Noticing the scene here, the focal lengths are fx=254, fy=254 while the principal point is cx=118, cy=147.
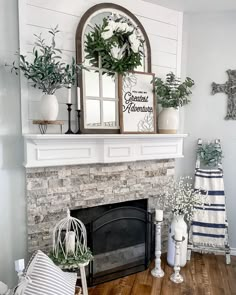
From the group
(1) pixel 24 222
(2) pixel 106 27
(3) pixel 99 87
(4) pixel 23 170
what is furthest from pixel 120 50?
(1) pixel 24 222

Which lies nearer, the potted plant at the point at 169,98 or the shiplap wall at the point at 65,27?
the shiplap wall at the point at 65,27

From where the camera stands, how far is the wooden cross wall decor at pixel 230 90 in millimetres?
2697

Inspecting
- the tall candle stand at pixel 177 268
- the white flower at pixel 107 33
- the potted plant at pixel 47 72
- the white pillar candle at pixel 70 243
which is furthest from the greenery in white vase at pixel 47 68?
the tall candle stand at pixel 177 268

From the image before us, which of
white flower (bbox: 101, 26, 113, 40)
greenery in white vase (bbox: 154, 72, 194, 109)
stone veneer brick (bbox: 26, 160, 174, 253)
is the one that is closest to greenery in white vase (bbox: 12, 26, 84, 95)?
white flower (bbox: 101, 26, 113, 40)

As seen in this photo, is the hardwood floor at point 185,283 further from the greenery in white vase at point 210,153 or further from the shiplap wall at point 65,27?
the shiplap wall at point 65,27

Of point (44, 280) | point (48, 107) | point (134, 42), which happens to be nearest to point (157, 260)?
point (44, 280)

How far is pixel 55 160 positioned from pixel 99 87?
28.7 inches

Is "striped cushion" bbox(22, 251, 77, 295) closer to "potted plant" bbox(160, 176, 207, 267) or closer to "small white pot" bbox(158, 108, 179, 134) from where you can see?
"potted plant" bbox(160, 176, 207, 267)

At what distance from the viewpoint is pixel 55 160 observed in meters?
1.98

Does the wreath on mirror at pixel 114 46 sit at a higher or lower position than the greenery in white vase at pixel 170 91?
higher

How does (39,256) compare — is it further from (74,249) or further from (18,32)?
(18,32)

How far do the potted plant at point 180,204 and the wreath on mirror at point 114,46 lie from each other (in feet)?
4.22

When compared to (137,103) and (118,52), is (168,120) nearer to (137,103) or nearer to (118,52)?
(137,103)

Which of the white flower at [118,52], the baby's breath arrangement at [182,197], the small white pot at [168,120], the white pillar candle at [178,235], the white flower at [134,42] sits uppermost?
the white flower at [134,42]
